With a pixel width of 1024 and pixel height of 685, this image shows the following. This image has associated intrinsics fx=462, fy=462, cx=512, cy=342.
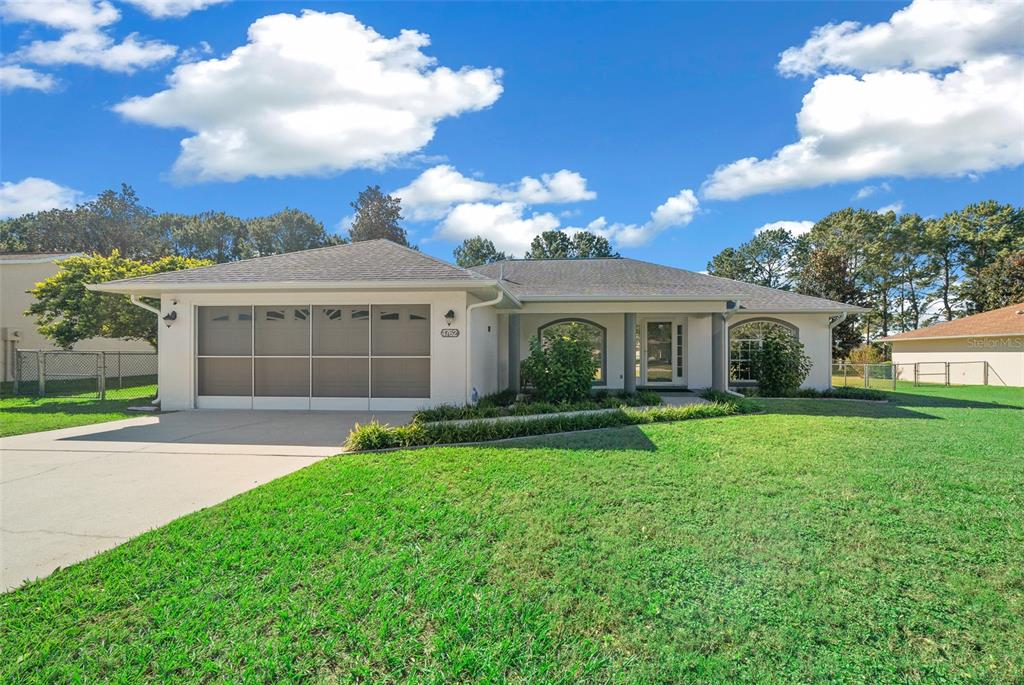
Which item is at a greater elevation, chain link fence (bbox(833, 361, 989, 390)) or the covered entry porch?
the covered entry porch

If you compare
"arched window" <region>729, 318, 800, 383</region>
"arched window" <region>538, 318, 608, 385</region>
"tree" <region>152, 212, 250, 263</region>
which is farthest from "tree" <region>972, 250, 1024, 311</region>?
"tree" <region>152, 212, 250, 263</region>

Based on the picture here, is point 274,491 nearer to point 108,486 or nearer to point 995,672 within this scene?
point 108,486

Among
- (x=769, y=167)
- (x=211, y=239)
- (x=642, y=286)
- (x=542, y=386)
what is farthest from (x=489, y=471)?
(x=211, y=239)

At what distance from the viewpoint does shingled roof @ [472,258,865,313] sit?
462 inches

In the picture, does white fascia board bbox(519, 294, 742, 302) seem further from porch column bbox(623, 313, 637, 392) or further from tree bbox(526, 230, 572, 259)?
tree bbox(526, 230, 572, 259)

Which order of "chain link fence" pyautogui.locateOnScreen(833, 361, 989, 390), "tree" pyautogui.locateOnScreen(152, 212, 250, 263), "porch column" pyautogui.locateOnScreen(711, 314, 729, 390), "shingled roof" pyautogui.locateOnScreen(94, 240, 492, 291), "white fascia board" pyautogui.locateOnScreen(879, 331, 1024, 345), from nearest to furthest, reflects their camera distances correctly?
1. "shingled roof" pyautogui.locateOnScreen(94, 240, 492, 291)
2. "porch column" pyautogui.locateOnScreen(711, 314, 729, 390)
3. "white fascia board" pyautogui.locateOnScreen(879, 331, 1024, 345)
4. "chain link fence" pyautogui.locateOnScreen(833, 361, 989, 390)
5. "tree" pyautogui.locateOnScreen(152, 212, 250, 263)

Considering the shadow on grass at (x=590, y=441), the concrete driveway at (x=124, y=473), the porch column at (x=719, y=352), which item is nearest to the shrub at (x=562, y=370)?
the shadow on grass at (x=590, y=441)

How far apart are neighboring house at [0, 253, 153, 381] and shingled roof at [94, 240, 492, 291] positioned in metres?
12.7

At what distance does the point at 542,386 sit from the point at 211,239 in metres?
44.5

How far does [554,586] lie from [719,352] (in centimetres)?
1141

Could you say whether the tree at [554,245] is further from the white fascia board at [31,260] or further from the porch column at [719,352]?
the white fascia board at [31,260]

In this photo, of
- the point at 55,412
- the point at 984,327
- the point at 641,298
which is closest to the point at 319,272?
the point at 55,412

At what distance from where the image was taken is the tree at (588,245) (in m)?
43.7

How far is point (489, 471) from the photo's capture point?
5184 millimetres
